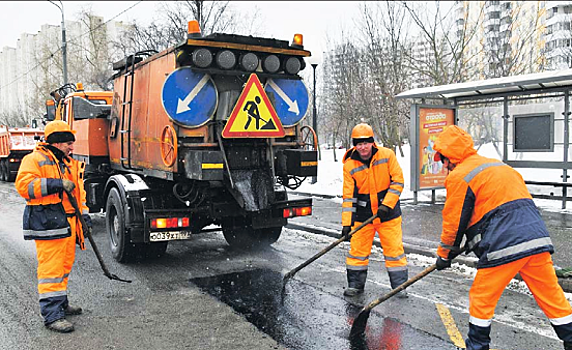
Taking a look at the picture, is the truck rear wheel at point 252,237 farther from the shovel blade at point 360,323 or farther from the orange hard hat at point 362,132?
the shovel blade at point 360,323

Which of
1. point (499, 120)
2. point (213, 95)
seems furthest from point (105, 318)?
point (499, 120)

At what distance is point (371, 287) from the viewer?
218 inches

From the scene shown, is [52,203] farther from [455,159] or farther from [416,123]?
[416,123]

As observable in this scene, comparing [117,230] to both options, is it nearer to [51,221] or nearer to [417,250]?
[51,221]

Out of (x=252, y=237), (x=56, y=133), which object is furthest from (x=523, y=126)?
(x=56, y=133)

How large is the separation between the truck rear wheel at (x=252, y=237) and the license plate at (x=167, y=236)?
1461 mm

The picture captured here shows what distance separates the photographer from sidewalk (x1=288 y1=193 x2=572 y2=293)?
6.38 meters

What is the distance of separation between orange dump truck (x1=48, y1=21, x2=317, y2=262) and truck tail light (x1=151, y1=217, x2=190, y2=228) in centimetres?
1

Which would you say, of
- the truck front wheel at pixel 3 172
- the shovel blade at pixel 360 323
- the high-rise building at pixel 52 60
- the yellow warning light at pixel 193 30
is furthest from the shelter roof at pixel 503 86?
the truck front wheel at pixel 3 172

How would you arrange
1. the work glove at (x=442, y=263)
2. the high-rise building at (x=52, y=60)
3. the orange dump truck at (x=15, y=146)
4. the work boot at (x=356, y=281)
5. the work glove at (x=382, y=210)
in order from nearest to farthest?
the work glove at (x=442, y=263)
the work glove at (x=382, y=210)
the work boot at (x=356, y=281)
the orange dump truck at (x=15, y=146)
the high-rise building at (x=52, y=60)

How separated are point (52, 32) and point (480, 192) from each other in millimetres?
42138

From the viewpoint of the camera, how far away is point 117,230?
6.75 metres

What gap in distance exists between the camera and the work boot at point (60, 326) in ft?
14.2

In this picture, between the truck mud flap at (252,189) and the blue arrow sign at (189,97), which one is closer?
the blue arrow sign at (189,97)
